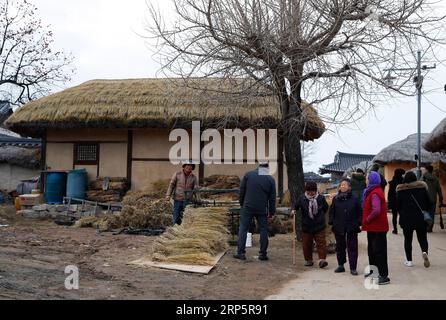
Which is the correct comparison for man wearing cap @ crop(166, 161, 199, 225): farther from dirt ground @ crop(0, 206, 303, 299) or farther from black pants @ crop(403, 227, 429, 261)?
black pants @ crop(403, 227, 429, 261)

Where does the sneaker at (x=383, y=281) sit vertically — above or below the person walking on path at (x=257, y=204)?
below

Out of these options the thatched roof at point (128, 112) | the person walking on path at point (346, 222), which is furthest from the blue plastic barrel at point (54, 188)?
the person walking on path at point (346, 222)

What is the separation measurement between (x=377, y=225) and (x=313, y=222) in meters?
1.22

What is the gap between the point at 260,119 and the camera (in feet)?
39.4

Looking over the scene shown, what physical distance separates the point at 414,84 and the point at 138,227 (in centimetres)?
619

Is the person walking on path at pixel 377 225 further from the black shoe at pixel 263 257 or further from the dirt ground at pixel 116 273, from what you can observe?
the black shoe at pixel 263 257

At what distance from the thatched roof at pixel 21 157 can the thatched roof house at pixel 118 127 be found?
13.4ft

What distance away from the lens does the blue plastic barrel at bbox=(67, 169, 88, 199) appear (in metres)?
13.0

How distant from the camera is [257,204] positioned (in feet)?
24.1

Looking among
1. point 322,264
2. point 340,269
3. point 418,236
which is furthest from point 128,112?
point 418,236

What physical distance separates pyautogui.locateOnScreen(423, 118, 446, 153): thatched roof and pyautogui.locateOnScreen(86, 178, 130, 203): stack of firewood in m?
8.41

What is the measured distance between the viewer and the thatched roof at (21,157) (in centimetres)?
1827
